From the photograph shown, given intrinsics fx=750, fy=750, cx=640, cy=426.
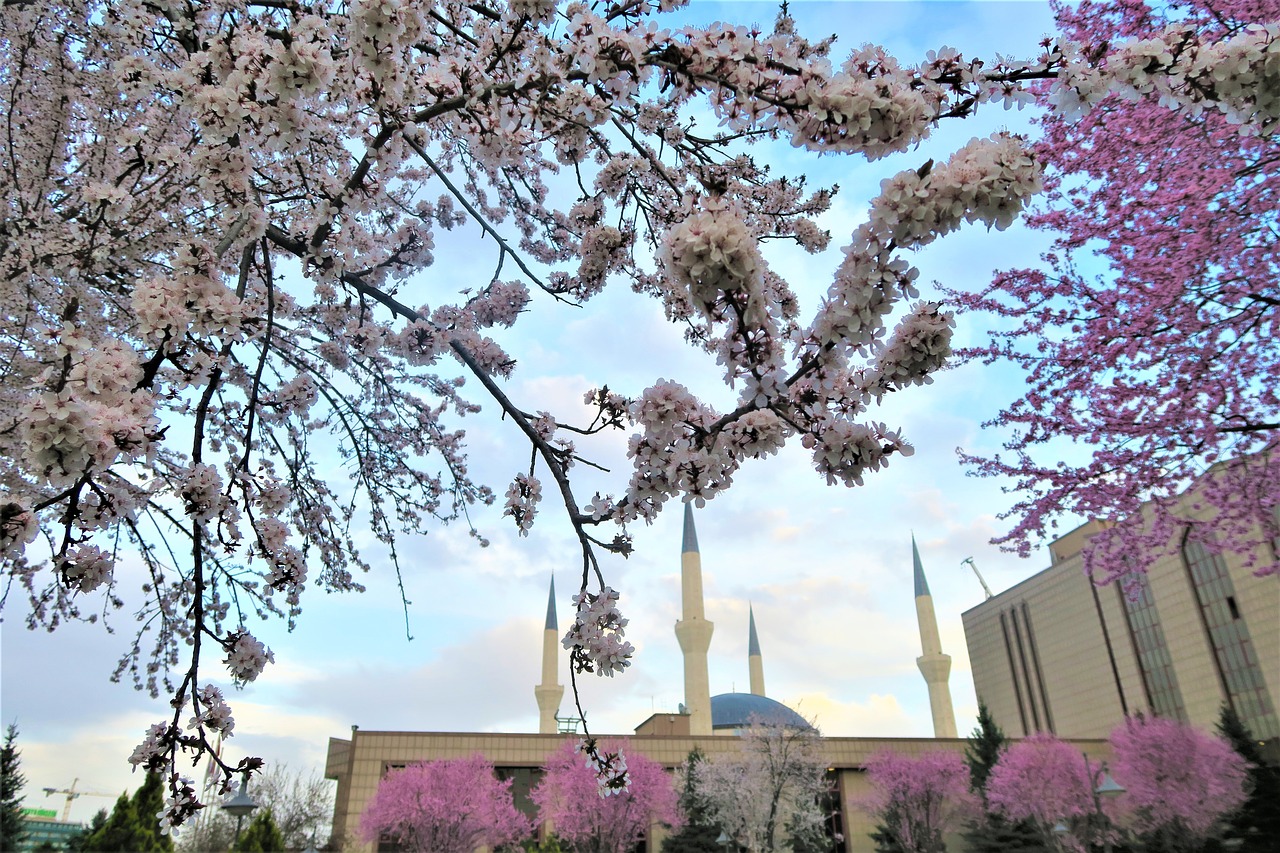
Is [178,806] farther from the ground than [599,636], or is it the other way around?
[599,636]

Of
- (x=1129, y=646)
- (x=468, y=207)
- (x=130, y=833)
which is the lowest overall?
(x=130, y=833)

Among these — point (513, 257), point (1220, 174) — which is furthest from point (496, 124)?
point (1220, 174)

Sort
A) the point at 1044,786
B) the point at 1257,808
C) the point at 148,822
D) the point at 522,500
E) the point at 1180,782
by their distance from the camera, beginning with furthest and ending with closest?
the point at 1257,808, the point at 1044,786, the point at 1180,782, the point at 148,822, the point at 522,500

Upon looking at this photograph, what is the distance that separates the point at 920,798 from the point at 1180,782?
26.0 feet

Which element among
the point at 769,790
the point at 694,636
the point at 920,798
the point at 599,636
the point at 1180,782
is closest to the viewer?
the point at 599,636

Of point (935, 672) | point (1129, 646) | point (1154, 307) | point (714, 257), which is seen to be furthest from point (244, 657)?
point (1129, 646)

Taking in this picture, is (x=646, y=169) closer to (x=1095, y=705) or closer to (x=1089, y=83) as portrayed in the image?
(x=1089, y=83)

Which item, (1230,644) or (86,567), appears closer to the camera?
(86,567)

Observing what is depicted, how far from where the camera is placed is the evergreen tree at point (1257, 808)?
2406 centimetres

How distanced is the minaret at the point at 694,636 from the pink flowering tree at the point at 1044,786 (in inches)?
633

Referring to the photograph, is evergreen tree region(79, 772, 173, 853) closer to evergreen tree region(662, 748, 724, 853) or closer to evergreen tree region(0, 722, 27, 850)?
evergreen tree region(0, 722, 27, 850)

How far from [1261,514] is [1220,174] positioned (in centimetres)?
435

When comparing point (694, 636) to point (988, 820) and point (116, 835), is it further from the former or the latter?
point (116, 835)

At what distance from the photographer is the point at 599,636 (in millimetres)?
3434
